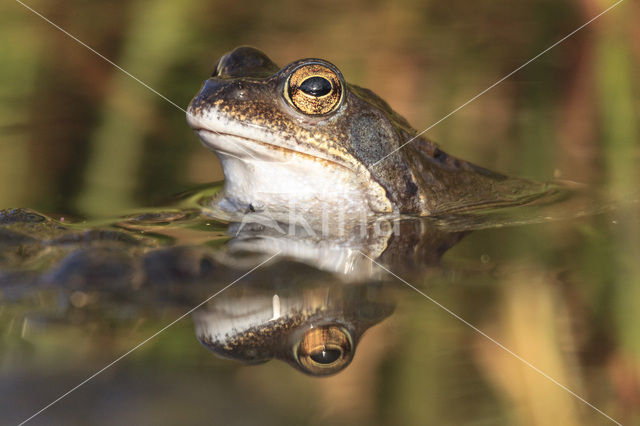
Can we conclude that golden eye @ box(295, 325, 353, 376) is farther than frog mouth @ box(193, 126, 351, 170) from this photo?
No

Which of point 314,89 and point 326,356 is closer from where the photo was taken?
point 326,356

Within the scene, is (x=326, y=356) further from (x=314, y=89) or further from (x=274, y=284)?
(x=314, y=89)

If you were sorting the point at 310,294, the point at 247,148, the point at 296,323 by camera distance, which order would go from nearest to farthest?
the point at 296,323
the point at 310,294
the point at 247,148

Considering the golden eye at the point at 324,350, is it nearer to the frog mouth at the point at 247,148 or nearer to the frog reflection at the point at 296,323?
the frog reflection at the point at 296,323

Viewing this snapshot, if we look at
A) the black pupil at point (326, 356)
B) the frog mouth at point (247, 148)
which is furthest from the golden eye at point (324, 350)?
the frog mouth at point (247, 148)

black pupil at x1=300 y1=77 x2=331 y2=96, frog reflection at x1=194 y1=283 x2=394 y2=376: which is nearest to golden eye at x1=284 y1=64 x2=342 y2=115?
black pupil at x1=300 y1=77 x2=331 y2=96

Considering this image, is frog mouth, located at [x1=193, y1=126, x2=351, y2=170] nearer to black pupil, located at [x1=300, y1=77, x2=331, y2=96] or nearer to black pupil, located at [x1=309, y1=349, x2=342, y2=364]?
black pupil, located at [x1=300, y1=77, x2=331, y2=96]

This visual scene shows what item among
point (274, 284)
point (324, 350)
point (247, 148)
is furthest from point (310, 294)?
point (247, 148)
